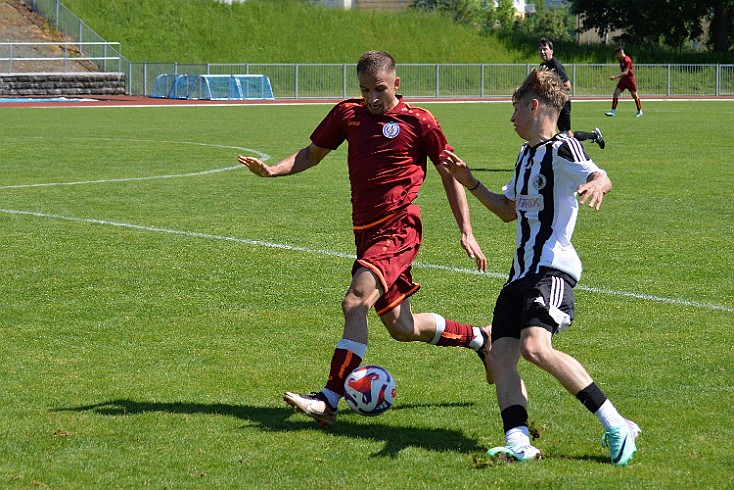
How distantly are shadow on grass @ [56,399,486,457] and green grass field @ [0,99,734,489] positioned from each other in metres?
0.02

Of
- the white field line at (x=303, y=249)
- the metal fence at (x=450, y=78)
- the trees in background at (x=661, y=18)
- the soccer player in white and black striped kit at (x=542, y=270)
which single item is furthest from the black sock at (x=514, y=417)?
the trees in background at (x=661, y=18)

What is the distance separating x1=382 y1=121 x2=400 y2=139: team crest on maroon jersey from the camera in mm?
6152

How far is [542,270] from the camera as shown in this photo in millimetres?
5352

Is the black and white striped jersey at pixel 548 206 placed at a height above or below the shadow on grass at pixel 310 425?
above

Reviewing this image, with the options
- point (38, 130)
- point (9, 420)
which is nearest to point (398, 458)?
point (9, 420)

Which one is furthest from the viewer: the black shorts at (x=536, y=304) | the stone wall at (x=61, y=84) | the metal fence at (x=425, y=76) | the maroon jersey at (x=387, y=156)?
the metal fence at (x=425, y=76)

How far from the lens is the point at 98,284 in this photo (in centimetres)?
911

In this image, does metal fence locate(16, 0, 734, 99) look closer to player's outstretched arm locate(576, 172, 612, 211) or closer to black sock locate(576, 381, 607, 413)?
player's outstretched arm locate(576, 172, 612, 211)

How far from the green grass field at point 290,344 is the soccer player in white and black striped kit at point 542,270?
0.23m

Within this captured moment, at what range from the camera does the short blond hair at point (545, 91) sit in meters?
5.41

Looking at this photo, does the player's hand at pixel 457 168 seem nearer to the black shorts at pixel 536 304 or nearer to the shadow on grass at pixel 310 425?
the black shorts at pixel 536 304

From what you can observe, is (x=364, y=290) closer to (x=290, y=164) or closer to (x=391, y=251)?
(x=391, y=251)

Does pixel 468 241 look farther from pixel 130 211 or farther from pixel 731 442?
pixel 130 211

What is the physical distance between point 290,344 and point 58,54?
159ft
